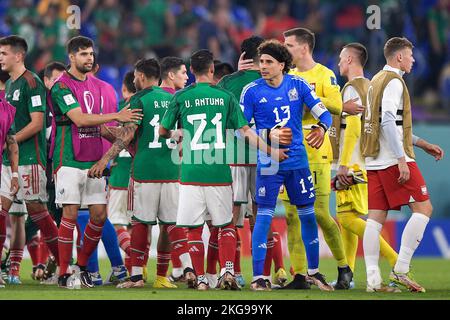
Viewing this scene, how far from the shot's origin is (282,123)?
1063cm

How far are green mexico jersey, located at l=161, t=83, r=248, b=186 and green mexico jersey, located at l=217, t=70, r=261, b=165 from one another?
2.71 ft

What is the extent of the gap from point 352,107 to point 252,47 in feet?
4.18

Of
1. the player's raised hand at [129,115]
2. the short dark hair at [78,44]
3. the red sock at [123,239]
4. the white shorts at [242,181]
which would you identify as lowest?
the red sock at [123,239]

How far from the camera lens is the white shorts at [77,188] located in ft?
35.8

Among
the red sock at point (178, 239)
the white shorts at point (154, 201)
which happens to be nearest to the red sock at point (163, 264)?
the red sock at point (178, 239)

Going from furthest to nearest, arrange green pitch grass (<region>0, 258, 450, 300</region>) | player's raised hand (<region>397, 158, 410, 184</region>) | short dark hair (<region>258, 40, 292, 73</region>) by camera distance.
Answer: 1. short dark hair (<region>258, 40, 292, 73</region>)
2. player's raised hand (<region>397, 158, 410, 184</region>)
3. green pitch grass (<region>0, 258, 450, 300</region>)

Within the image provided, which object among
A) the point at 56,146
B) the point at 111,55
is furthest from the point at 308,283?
the point at 111,55

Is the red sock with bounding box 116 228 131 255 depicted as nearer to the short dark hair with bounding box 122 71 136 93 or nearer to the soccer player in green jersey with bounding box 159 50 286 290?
the short dark hair with bounding box 122 71 136 93

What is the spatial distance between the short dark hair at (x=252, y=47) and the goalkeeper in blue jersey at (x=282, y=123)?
84cm

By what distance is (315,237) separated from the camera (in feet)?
35.6

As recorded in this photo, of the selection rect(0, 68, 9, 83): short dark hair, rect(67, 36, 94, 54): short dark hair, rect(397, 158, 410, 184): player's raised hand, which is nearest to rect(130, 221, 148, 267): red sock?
rect(67, 36, 94, 54): short dark hair

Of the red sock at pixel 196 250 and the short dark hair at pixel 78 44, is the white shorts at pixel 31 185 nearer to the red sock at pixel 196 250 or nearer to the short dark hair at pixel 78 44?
the short dark hair at pixel 78 44

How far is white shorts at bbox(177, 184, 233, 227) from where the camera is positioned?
1062 centimetres

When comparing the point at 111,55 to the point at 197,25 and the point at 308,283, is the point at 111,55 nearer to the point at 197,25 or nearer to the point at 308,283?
the point at 197,25
